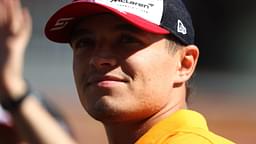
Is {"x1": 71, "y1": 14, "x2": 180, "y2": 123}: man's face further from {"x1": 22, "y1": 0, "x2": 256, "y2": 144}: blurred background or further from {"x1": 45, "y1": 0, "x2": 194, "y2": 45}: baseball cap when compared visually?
{"x1": 22, "y1": 0, "x2": 256, "y2": 144}: blurred background

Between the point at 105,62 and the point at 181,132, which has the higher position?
the point at 105,62

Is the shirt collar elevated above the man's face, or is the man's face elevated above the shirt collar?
the man's face

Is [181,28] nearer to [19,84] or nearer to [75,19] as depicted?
[75,19]

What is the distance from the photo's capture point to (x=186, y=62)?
2928 mm

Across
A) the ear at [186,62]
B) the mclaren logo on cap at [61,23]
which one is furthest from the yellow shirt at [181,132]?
the mclaren logo on cap at [61,23]

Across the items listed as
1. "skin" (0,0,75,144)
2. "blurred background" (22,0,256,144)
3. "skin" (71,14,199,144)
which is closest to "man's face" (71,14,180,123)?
"skin" (71,14,199,144)

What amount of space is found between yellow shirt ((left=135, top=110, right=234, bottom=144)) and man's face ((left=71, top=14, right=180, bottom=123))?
59mm

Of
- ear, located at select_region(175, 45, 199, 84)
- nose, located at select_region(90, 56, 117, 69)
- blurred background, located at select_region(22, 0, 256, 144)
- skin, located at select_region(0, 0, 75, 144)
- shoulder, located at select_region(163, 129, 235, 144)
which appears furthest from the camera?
blurred background, located at select_region(22, 0, 256, 144)

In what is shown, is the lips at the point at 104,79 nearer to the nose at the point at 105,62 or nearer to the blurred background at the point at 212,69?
the nose at the point at 105,62

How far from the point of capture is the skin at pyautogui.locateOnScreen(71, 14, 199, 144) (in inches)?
108

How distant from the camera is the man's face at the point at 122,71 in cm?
273

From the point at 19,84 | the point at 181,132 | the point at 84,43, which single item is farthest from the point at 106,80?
the point at 19,84

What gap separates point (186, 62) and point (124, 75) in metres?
0.28

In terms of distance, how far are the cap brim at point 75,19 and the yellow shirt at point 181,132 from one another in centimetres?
29
